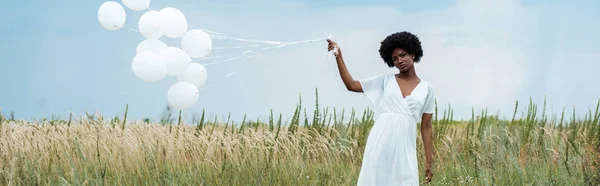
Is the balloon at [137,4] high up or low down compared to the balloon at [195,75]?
up

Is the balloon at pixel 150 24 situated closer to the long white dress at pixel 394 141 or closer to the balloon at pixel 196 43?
the balloon at pixel 196 43

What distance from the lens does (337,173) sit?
6.75 metres

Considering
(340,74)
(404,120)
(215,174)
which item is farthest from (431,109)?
(215,174)

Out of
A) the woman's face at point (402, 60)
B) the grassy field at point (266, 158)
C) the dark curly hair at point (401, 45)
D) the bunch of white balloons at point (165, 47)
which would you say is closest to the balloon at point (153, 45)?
the bunch of white balloons at point (165, 47)

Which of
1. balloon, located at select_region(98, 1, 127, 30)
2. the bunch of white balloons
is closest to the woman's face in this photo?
the bunch of white balloons

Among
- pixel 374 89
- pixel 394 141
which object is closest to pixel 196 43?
pixel 374 89

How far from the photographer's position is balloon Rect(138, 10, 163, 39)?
23.3 feet

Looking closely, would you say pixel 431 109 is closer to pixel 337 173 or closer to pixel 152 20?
pixel 337 173

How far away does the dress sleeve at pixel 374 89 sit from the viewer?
14.1ft

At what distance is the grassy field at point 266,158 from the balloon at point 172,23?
1041 millimetres

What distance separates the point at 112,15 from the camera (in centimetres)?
717

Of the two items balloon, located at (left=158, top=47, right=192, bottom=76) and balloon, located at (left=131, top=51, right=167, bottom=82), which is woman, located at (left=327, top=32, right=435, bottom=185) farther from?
balloon, located at (left=158, top=47, right=192, bottom=76)

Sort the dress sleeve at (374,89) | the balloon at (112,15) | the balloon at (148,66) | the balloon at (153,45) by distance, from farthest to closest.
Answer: the balloon at (153,45), the balloon at (112,15), the balloon at (148,66), the dress sleeve at (374,89)

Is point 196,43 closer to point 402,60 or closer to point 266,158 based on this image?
point 266,158
